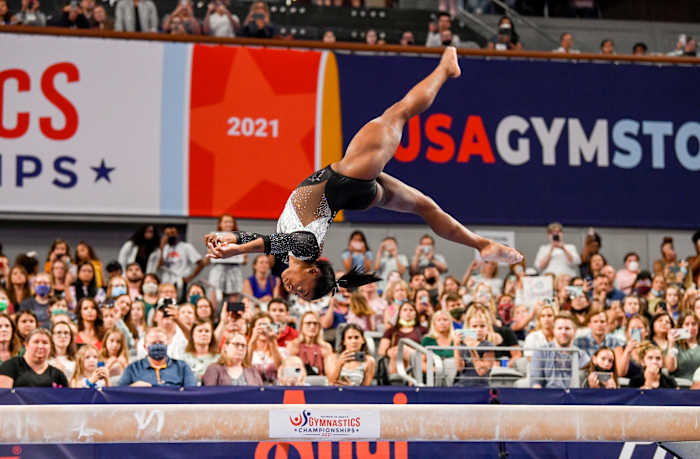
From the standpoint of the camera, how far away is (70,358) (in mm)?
8312

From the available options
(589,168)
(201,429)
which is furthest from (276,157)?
(201,429)

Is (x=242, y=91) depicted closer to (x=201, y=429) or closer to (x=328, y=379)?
(x=328, y=379)

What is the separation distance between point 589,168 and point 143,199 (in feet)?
21.4

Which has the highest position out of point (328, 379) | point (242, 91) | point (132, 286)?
point (242, 91)

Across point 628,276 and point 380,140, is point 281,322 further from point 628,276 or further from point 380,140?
point 628,276

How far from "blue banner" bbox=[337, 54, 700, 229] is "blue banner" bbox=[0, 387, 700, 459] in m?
5.88

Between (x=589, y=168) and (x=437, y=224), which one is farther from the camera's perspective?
(x=589, y=168)

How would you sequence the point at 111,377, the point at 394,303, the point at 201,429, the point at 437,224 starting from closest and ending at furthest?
the point at 201,429
the point at 437,224
the point at 111,377
the point at 394,303

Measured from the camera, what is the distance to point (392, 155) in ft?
18.9

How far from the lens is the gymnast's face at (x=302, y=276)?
17.9ft

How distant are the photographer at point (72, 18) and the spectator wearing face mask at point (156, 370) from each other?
253 inches

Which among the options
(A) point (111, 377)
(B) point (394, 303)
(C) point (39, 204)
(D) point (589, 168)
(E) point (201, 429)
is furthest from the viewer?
(D) point (589, 168)

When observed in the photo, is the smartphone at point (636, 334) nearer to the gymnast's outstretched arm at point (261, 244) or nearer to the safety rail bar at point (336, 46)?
the gymnast's outstretched arm at point (261, 244)

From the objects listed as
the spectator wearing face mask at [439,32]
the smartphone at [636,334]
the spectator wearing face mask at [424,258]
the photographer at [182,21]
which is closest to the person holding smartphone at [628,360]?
the smartphone at [636,334]
